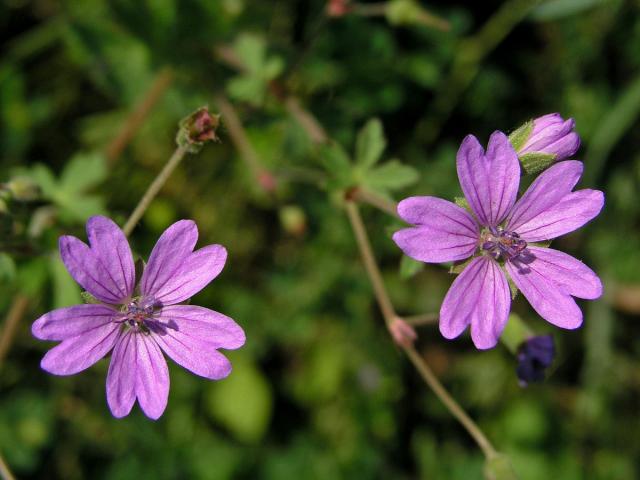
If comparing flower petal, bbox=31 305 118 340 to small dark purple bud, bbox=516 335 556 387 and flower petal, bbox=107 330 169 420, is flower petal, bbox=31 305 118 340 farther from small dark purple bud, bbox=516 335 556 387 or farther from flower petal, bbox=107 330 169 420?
small dark purple bud, bbox=516 335 556 387

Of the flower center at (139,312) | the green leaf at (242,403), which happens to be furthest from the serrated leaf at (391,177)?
the green leaf at (242,403)

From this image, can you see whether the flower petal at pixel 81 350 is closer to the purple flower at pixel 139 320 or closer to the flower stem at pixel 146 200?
the purple flower at pixel 139 320

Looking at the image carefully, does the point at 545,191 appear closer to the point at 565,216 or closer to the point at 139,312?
the point at 565,216

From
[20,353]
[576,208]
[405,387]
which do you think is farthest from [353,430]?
[576,208]

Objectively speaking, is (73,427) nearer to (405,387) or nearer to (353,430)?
(353,430)

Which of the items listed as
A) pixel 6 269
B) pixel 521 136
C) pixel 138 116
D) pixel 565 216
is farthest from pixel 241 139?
pixel 565 216
